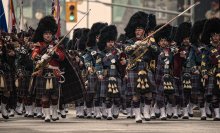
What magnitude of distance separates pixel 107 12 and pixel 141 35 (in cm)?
8601

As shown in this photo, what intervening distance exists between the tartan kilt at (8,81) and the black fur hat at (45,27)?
1.92 meters

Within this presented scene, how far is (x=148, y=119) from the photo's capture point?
25797 millimetres

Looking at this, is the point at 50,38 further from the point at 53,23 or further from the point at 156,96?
the point at 156,96

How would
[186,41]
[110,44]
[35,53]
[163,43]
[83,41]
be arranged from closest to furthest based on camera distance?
1. [35,53]
2. [163,43]
3. [110,44]
4. [186,41]
5. [83,41]

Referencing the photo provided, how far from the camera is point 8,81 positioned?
28.1m

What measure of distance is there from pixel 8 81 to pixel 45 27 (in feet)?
7.96

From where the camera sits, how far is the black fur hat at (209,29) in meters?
27.3

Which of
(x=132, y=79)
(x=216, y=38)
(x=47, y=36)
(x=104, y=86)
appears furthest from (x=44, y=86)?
(x=216, y=38)

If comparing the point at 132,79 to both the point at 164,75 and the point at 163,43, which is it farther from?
the point at 163,43

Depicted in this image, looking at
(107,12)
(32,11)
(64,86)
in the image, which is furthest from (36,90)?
(107,12)

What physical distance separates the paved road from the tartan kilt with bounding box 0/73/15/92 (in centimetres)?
Result: 123

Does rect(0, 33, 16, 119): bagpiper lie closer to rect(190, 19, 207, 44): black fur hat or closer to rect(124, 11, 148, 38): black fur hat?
rect(124, 11, 148, 38): black fur hat

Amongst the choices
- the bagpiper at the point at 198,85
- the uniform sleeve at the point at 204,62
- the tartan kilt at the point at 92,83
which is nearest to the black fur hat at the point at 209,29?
the bagpiper at the point at 198,85

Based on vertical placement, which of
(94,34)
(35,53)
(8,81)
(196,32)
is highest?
(94,34)
